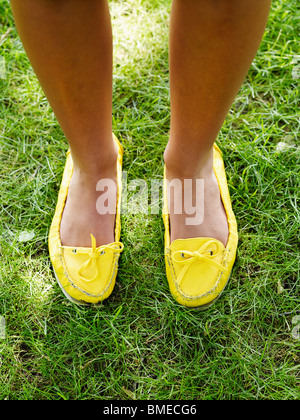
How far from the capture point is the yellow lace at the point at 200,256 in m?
1.24

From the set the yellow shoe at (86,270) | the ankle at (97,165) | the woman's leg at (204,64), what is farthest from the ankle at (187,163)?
the yellow shoe at (86,270)

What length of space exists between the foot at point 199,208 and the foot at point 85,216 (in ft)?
0.69

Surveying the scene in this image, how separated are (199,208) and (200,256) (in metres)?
0.16

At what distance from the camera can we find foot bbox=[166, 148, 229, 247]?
4.15 ft

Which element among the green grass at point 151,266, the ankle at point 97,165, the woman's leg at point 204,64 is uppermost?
the woman's leg at point 204,64

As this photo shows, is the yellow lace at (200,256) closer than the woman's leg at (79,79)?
No

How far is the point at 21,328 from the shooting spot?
1.29 m

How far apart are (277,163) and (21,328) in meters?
1.06

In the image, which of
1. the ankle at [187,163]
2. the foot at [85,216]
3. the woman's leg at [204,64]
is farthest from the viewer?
the foot at [85,216]

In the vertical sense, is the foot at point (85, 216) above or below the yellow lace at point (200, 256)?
above

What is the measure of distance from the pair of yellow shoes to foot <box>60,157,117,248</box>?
34mm

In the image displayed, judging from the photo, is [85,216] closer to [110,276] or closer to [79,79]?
[110,276]

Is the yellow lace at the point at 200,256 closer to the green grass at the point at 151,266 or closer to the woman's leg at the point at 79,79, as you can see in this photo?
the green grass at the point at 151,266
